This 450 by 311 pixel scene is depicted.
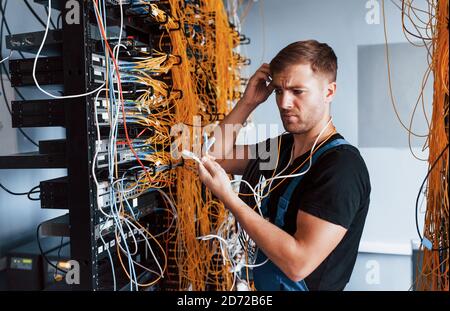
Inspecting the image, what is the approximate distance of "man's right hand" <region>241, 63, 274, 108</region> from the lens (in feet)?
4.94

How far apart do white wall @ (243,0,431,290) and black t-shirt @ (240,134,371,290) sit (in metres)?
1.90

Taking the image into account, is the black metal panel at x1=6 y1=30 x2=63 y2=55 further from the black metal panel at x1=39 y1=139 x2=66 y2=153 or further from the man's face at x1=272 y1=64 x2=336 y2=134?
the man's face at x1=272 y1=64 x2=336 y2=134

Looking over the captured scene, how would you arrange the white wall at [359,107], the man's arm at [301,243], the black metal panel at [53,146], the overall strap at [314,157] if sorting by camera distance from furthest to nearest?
1. the white wall at [359,107]
2. the black metal panel at [53,146]
3. the overall strap at [314,157]
4. the man's arm at [301,243]

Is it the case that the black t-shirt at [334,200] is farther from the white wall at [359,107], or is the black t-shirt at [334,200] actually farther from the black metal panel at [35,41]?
the white wall at [359,107]

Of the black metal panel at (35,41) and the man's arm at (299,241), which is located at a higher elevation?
the black metal panel at (35,41)

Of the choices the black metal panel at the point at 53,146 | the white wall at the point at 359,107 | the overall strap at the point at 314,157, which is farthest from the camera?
the white wall at the point at 359,107

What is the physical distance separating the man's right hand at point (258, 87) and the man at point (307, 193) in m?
0.23

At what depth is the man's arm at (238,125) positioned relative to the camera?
153 centimetres

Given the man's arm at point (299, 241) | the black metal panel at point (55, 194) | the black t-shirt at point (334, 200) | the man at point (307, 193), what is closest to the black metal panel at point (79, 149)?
the black metal panel at point (55, 194)

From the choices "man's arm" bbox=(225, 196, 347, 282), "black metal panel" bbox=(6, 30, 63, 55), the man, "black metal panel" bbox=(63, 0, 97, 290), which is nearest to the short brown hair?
the man

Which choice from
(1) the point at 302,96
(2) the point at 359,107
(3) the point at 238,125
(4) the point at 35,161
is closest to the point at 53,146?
(4) the point at 35,161

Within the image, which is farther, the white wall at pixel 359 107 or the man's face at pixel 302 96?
the white wall at pixel 359 107
